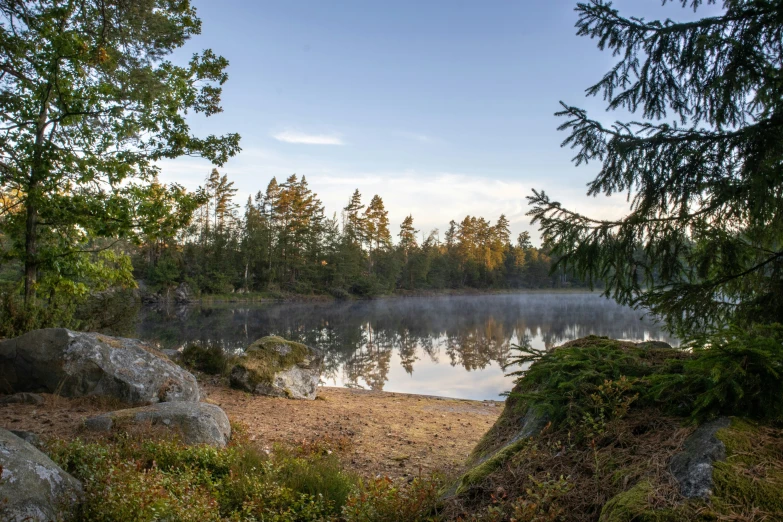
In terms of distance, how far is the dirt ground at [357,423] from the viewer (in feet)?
18.1

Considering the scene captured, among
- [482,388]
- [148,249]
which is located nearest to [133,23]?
[482,388]

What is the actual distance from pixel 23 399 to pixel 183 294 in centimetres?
3859

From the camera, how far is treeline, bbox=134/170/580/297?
1796 inches

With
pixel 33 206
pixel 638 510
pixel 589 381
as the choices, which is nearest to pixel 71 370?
pixel 33 206

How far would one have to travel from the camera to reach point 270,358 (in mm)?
10125

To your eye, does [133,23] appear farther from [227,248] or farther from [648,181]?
[227,248]

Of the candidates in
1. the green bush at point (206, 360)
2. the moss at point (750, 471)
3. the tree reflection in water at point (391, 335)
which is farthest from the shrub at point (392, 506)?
the tree reflection in water at point (391, 335)

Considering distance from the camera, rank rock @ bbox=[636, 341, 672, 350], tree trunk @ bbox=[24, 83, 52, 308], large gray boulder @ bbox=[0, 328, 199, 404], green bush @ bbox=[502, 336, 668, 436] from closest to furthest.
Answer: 1. green bush @ bbox=[502, 336, 668, 436]
2. rock @ bbox=[636, 341, 672, 350]
3. large gray boulder @ bbox=[0, 328, 199, 404]
4. tree trunk @ bbox=[24, 83, 52, 308]

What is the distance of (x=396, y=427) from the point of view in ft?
25.2

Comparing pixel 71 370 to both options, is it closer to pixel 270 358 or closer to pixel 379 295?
pixel 270 358

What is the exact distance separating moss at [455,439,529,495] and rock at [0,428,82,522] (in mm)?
2426

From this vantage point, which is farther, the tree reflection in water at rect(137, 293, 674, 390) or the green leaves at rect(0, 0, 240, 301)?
the tree reflection in water at rect(137, 293, 674, 390)

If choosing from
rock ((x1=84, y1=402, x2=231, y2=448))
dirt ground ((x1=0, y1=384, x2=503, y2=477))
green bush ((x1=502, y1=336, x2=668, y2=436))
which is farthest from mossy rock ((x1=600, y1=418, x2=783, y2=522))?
rock ((x1=84, y1=402, x2=231, y2=448))

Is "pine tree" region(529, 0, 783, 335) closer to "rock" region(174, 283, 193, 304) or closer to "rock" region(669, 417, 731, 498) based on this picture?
"rock" region(669, 417, 731, 498)
